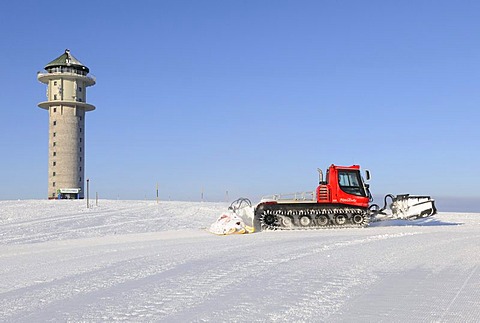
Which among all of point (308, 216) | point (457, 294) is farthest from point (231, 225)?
point (457, 294)

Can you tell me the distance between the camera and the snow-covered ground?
5.84 m

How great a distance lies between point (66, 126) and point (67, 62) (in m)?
8.32

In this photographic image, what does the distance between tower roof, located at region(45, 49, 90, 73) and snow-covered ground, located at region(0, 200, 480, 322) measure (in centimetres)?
5001

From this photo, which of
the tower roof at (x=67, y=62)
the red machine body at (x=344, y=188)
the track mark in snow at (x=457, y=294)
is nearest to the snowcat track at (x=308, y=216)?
the red machine body at (x=344, y=188)

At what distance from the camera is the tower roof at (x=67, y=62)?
5975cm

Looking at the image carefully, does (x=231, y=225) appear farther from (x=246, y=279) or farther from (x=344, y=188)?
(x=246, y=279)

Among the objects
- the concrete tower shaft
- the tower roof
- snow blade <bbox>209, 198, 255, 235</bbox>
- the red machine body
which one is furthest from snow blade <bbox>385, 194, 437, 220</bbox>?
the tower roof

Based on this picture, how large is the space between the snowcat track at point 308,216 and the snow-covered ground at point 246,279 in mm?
3432

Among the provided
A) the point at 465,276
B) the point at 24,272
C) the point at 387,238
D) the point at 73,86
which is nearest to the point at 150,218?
the point at 387,238

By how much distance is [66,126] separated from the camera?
57.0 metres

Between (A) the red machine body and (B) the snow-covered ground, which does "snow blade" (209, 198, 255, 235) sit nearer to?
(B) the snow-covered ground

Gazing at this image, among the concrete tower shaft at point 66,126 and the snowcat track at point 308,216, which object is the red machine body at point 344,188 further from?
the concrete tower shaft at point 66,126

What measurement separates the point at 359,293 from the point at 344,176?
12044 millimetres

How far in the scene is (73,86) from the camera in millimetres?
58844
